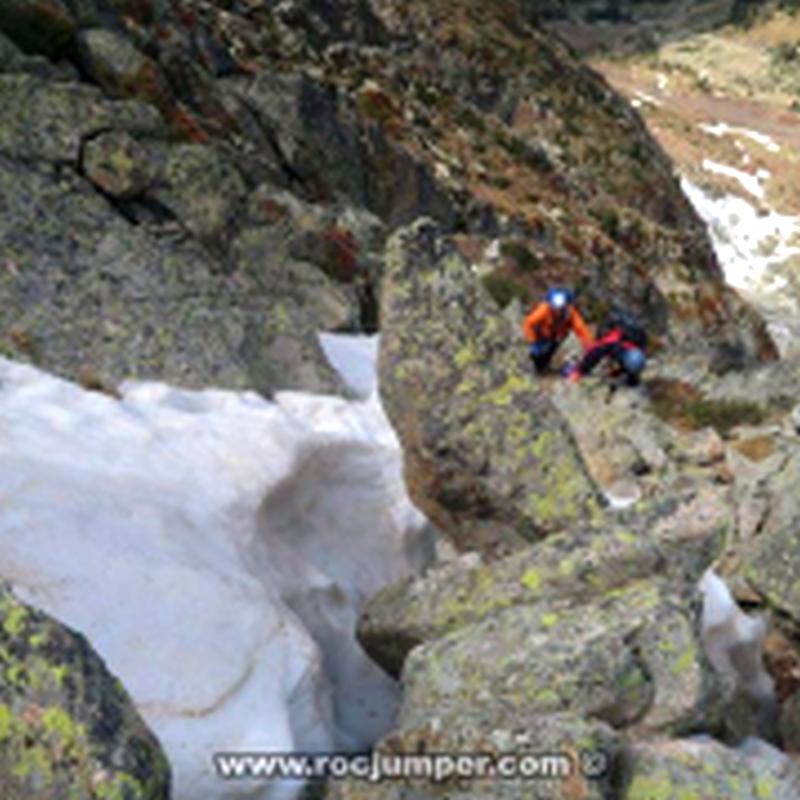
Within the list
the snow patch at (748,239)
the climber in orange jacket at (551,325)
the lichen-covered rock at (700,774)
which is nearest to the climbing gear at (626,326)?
the climber in orange jacket at (551,325)

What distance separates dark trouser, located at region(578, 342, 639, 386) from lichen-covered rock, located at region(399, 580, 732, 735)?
12.7m

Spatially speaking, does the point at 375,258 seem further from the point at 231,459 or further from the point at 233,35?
the point at 233,35

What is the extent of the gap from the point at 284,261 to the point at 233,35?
2234 cm

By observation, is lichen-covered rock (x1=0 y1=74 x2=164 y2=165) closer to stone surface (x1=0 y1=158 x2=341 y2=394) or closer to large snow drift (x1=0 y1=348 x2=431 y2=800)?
stone surface (x1=0 y1=158 x2=341 y2=394)

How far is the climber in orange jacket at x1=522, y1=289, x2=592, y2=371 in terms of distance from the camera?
19719 mm

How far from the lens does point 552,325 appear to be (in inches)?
811

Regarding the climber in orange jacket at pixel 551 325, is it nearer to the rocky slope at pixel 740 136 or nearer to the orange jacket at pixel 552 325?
the orange jacket at pixel 552 325

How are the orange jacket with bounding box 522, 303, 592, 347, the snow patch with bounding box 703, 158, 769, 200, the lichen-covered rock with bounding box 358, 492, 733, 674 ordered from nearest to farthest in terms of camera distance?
the lichen-covered rock with bounding box 358, 492, 733, 674, the orange jacket with bounding box 522, 303, 592, 347, the snow patch with bounding box 703, 158, 769, 200

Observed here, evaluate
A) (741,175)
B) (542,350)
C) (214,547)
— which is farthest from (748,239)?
(214,547)

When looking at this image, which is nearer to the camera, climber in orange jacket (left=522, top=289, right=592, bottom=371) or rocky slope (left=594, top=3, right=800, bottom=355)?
climber in orange jacket (left=522, top=289, right=592, bottom=371)

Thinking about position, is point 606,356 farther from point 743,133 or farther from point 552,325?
point 743,133

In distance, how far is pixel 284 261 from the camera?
20.1 m

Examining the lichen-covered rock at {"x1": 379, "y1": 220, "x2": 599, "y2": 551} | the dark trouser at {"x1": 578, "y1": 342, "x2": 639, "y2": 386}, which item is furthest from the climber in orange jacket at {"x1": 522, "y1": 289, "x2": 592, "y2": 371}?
the lichen-covered rock at {"x1": 379, "y1": 220, "x2": 599, "y2": 551}

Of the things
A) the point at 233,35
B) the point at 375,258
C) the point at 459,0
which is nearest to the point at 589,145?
the point at 459,0
